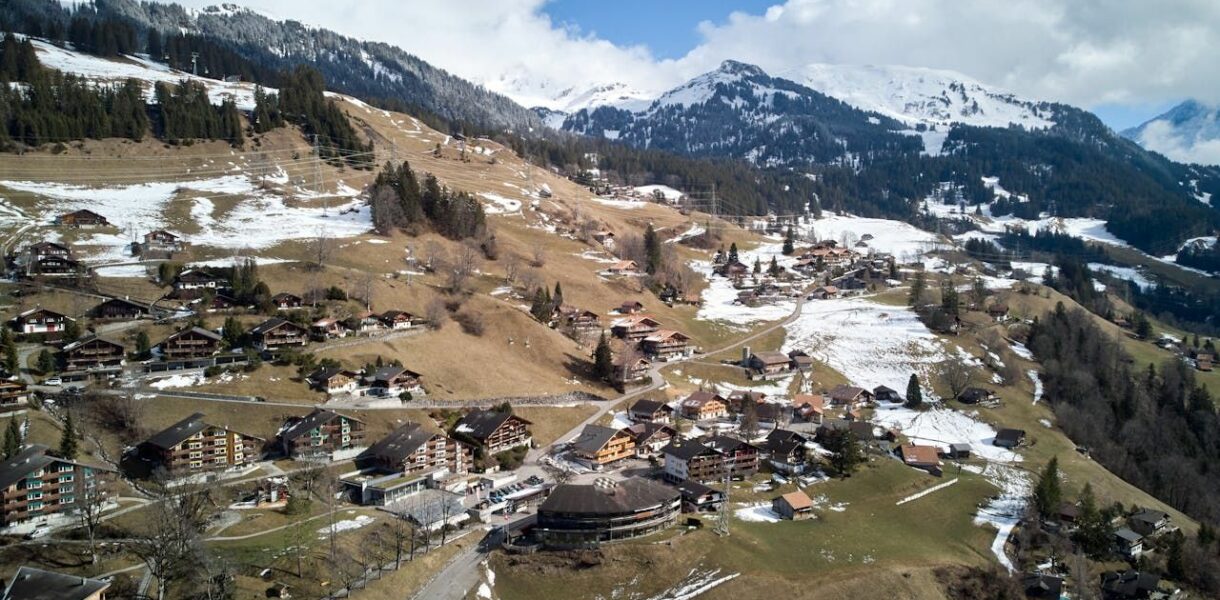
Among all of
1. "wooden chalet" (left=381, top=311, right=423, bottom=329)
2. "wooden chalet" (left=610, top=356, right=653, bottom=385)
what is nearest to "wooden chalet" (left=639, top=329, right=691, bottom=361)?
"wooden chalet" (left=610, top=356, right=653, bottom=385)

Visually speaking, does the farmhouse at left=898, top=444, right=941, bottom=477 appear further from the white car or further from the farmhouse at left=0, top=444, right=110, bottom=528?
the white car

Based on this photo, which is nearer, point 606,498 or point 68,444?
point 68,444

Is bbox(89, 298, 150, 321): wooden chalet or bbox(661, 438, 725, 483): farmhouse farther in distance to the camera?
bbox(89, 298, 150, 321): wooden chalet

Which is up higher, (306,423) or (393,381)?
(393,381)

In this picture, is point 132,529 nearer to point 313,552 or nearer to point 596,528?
point 313,552

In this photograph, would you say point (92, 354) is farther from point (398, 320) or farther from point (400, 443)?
point (400, 443)

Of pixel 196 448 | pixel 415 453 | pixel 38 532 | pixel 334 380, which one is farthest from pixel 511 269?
pixel 38 532

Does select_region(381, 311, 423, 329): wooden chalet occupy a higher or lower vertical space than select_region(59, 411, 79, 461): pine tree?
higher
